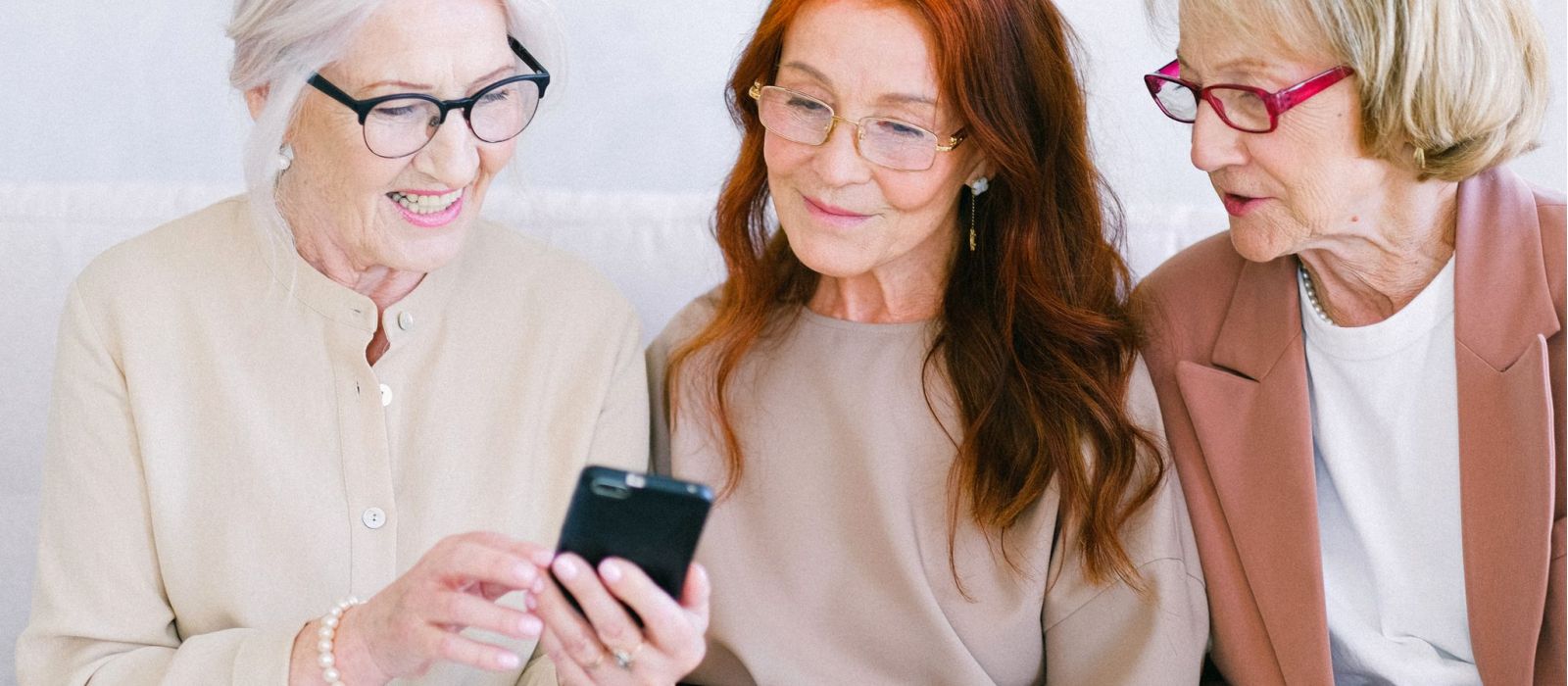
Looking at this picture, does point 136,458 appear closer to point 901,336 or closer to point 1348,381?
point 901,336

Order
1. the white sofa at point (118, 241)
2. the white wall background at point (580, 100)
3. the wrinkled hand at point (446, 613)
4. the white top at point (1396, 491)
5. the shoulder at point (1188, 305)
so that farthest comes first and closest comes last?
the white wall background at point (580, 100)
the white sofa at point (118, 241)
the shoulder at point (1188, 305)
the white top at point (1396, 491)
the wrinkled hand at point (446, 613)

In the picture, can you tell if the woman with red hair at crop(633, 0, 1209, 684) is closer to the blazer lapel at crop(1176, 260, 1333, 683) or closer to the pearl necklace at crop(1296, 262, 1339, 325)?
the blazer lapel at crop(1176, 260, 1333, 683)

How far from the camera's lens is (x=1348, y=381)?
1.83m

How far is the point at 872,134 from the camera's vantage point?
1.73 meters

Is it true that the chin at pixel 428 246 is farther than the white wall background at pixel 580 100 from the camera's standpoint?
No

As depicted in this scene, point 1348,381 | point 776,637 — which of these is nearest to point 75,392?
A: point 776,637

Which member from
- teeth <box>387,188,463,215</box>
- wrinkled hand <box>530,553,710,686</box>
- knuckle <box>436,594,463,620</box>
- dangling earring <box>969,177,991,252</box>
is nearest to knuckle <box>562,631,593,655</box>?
wrinkled hand <box>530,553,710,686</box>

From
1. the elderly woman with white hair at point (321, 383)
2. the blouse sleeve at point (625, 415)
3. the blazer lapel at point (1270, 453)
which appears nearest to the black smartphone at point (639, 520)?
the elderly woman with white hair at point (321, 383)

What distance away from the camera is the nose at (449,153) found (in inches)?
65.3

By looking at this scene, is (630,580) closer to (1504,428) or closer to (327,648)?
(327,648)

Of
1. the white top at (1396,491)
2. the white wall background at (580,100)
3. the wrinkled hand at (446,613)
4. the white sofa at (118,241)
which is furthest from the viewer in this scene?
the white wall background at (580,100)

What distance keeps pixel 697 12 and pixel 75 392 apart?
53.9 inches

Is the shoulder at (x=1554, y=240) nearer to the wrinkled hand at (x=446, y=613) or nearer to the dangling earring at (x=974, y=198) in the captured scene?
the dangling earring at (x=974, y=198)

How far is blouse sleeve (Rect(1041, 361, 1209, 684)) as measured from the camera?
1.78 m
